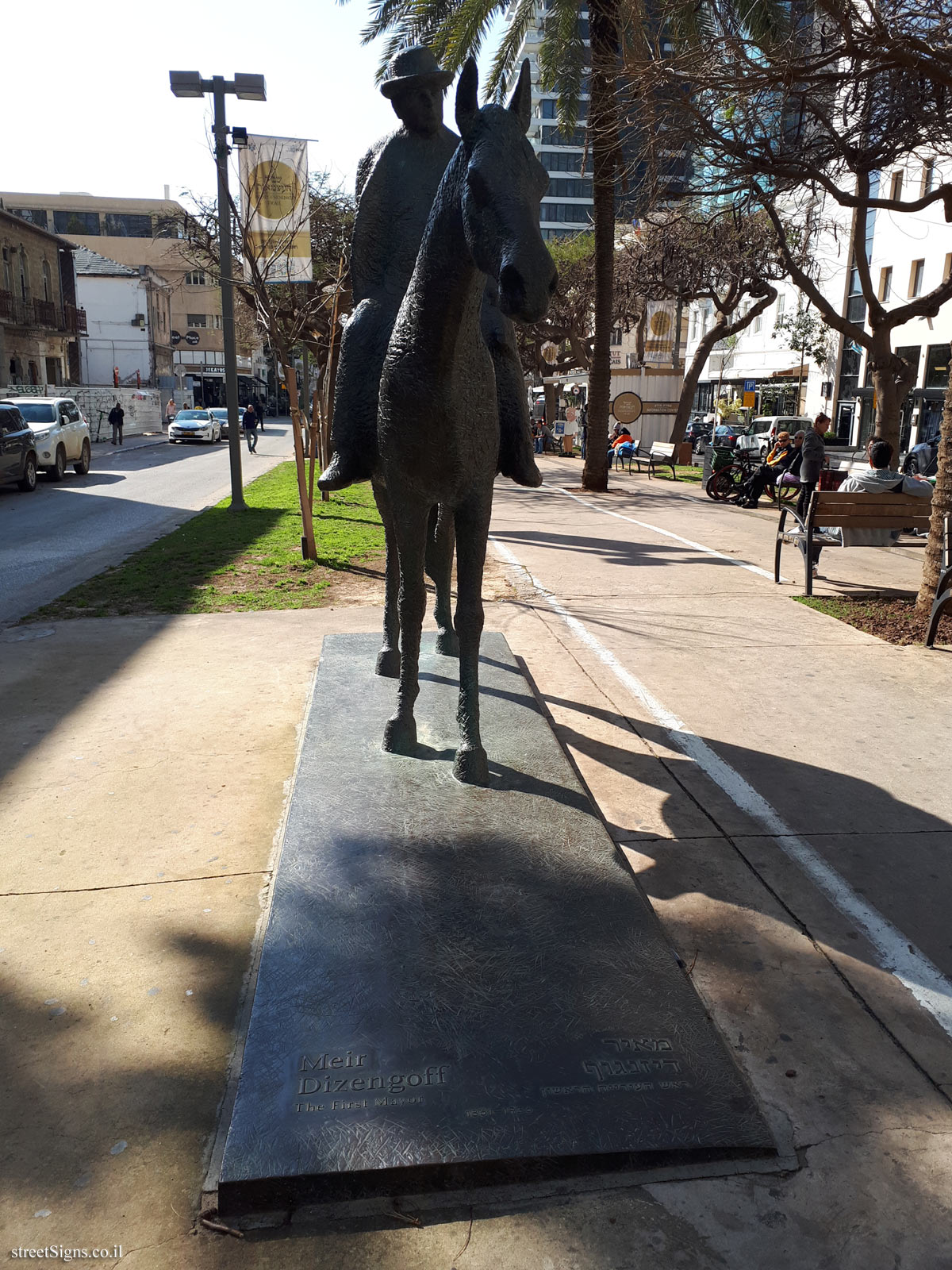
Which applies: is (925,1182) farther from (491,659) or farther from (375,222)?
(375,222)

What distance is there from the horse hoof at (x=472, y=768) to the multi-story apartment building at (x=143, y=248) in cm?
7718

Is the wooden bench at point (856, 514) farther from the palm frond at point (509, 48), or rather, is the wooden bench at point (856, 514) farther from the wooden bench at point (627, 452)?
the wooden bench at point (627, 452)

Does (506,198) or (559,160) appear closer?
Answer: (506,198)

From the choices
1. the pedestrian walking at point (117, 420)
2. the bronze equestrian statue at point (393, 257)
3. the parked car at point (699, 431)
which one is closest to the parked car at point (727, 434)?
the parked car at point (699, 431)

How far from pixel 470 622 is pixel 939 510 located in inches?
225

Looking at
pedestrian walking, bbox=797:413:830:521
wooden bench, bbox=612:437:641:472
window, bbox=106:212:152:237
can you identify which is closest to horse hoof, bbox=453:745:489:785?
pedestrian walking, bbox=797:413:830:521

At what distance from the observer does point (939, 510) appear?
7.78 metres

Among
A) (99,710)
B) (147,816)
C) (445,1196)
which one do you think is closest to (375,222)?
(147,816)

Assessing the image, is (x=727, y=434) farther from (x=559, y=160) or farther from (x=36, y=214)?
(x=36, y=214)

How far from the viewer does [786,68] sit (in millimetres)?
7398

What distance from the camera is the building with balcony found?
3894 cm

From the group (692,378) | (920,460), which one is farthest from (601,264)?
(692,378)

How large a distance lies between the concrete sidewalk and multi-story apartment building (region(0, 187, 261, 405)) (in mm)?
74930

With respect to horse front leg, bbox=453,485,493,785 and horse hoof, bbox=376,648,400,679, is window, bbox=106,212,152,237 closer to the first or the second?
horse hoof, bbox=376,648,400,679
